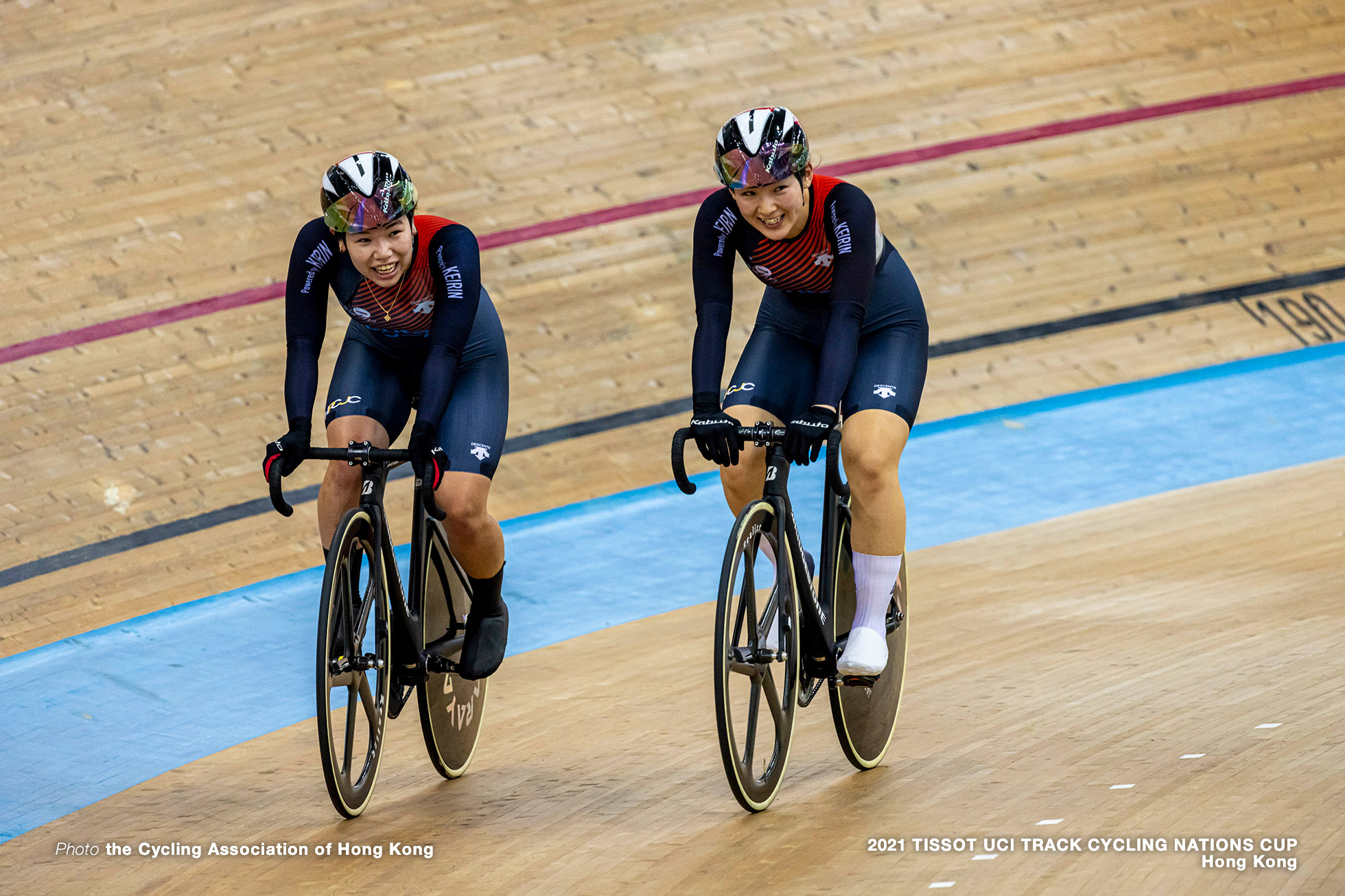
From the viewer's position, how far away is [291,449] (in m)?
2.70

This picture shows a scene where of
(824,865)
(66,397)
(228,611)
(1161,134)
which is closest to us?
(824,865)

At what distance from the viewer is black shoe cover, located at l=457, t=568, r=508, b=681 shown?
2945 mm

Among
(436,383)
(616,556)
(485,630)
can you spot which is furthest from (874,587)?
(616,556)

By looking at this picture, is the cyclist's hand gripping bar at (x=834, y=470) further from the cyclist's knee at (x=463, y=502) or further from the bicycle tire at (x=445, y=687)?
the bicycle tire at (x=445, y=687)

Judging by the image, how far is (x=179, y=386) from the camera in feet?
17.1

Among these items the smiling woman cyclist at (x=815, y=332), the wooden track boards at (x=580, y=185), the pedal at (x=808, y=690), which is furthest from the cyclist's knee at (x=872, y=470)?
the wooden track boards at (x=580, y=185)

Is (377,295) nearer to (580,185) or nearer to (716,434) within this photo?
(716,434)

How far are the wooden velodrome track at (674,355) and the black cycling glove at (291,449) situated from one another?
27.9 inches

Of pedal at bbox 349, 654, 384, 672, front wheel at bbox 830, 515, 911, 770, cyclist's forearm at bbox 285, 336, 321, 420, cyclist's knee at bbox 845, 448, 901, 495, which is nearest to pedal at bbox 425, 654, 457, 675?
pedal at bbox 349, 654, 384, 672

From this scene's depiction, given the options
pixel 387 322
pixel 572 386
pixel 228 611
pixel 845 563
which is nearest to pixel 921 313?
pixel 845 563

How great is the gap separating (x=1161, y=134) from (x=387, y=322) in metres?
5.09

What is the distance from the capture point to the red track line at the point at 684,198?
17.6ft

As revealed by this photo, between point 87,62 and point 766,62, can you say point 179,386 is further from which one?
point 766,62

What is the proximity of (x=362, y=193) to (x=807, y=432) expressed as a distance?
0.97 meters
